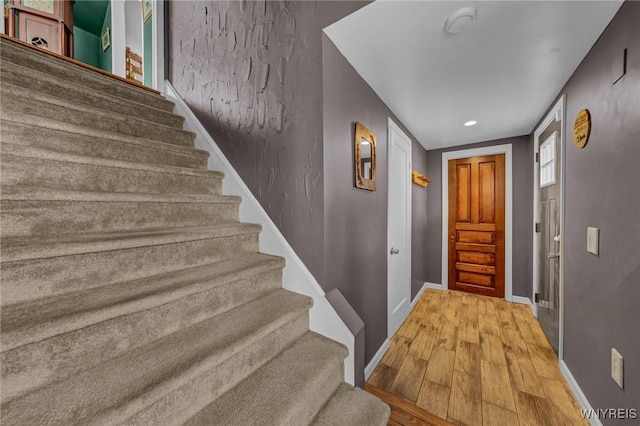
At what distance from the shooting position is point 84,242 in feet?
2.75

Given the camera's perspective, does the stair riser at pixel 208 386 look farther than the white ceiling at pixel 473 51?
No

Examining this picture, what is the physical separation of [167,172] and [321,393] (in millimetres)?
1360

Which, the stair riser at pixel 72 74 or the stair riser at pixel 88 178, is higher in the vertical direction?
the stair riser at pixel 72 74

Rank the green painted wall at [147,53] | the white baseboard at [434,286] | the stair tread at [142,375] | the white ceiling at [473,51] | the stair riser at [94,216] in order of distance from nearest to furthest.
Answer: the stair tread at [142,375] → the stair riser at [94,216] → the white ceiling at [473,51] → the green painted wall at [147,53] → the white baseboard at [434,286]

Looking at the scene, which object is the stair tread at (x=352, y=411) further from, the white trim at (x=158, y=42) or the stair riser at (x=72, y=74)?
the white trim at (x=158, y=42)

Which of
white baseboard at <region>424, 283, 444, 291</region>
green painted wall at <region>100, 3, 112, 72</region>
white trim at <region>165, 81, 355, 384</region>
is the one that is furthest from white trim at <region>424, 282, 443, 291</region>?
green painted wall at <region>100, 3, 112, 72</region>

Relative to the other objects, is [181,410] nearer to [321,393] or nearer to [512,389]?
[321,393]

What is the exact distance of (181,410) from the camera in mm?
706

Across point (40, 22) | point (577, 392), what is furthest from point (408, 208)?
point (40, 22)

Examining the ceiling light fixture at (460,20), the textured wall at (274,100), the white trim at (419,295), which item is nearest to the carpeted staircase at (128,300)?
the textured wall at (274,100)

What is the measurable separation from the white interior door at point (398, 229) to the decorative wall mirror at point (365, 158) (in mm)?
433

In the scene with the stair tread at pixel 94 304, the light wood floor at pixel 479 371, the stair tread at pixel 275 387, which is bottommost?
the light wood floor at pixel 479 371

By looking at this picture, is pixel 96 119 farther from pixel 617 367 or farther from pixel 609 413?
pixel 609 413

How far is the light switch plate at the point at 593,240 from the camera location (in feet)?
4.17
